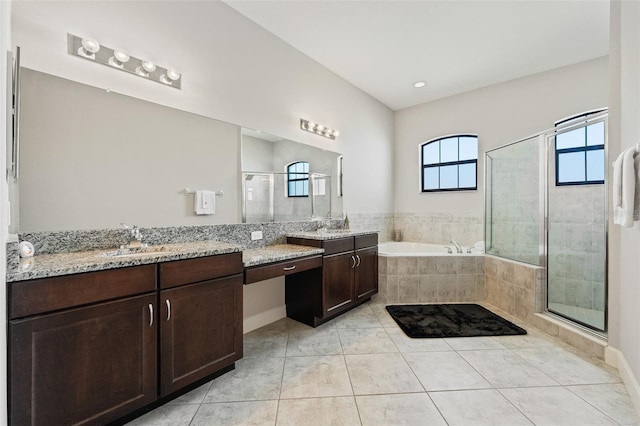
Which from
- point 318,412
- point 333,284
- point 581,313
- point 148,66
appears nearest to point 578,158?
point 581,313

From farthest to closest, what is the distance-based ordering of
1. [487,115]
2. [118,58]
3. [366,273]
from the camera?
[487,115], [366,273], [118,58]

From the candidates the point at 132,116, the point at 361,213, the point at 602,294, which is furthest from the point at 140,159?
the point at 602,294

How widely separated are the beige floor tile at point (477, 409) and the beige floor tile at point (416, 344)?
1.75 feet

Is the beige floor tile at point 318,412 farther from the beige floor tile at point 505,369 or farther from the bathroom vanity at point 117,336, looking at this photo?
the beige floor tile at point 505,369

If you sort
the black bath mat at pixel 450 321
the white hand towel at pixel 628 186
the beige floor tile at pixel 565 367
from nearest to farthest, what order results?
the white hand towel at pixel 628 186 < the beige floor tile at pixel 565 367 < the black bath mat at pixel 450 321

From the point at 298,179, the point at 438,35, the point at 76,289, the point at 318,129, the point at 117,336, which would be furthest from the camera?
the point at 318,129

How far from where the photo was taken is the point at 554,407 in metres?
1.56

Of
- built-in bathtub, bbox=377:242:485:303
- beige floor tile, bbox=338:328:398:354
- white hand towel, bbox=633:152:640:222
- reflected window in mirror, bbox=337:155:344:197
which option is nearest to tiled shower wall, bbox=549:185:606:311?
built-in bathtub, bbox=377:242:485:303

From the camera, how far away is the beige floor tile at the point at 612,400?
1.48 m

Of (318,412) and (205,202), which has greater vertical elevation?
(205,202)

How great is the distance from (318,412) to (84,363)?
119 centimetres

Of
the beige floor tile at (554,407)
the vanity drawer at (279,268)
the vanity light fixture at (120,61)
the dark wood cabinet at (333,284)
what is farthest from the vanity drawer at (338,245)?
the vanity light fixture at (120,61)

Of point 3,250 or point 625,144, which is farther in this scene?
point 625,144

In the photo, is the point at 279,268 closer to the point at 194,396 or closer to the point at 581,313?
the point at 194,396
